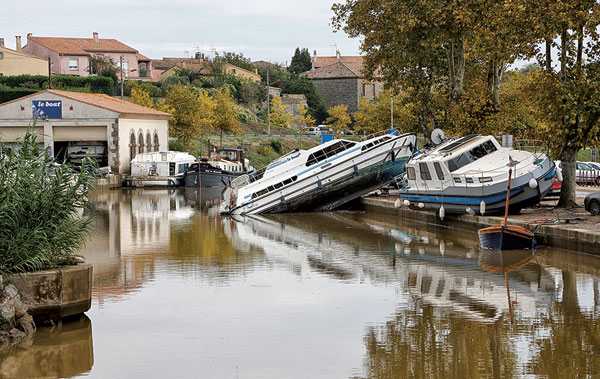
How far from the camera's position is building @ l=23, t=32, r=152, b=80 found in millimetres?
91812

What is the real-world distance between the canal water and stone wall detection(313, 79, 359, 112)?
278 feet

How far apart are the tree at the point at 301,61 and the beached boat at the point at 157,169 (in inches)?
3022

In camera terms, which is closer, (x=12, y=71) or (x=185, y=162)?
(x=185, y=162)

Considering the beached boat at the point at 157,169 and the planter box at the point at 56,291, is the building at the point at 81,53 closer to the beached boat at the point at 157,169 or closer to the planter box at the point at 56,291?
the beached boat at the point at 157,169

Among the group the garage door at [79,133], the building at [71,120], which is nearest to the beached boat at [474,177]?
the building at [71,120]

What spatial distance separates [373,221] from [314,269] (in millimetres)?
11258

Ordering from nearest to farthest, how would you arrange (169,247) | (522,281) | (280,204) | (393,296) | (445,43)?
(393,296) → (522,281) → (169,247) → (280,204) → (445,43)

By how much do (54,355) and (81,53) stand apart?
3381 inches

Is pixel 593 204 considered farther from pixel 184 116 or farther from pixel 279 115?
pixel 279 115

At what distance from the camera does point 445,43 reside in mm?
33406

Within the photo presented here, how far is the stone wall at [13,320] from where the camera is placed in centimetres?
1137

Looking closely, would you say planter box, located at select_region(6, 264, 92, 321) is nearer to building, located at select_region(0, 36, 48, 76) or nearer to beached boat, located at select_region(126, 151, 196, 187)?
beached boat, located at select_region(126, 151, 196, 187)

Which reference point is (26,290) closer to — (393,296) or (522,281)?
(393,296)

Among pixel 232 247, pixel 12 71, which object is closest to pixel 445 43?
pixel 232 247
